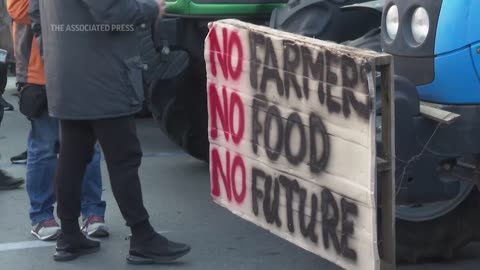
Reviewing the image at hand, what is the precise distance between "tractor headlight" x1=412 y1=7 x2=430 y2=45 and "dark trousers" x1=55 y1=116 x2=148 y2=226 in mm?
1346

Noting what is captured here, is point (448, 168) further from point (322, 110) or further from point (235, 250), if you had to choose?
point (235, 250)

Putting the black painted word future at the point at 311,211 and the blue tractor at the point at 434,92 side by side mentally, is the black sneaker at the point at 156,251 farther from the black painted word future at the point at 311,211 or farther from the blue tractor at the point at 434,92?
the blue tractor at the point at 434,92

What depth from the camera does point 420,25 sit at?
420cm

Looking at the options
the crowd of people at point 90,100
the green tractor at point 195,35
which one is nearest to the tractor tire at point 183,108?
the green tractor at point 195,35

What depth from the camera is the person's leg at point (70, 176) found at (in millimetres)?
4812

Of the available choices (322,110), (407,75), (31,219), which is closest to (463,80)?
(407,75)

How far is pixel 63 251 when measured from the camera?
496cm

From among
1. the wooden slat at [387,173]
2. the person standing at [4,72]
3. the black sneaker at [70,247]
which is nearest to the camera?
the wooden slat at [387,173]

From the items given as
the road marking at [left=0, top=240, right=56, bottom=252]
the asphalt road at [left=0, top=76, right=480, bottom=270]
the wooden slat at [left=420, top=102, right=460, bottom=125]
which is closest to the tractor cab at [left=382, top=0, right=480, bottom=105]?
the wooden slat at [left=420, top=102, right=460, bottom=125]

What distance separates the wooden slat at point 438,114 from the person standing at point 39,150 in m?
1.84

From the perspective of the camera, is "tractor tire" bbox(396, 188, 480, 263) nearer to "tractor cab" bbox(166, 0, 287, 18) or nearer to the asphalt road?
the asphalt road

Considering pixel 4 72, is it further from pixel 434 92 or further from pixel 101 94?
pixel 434 92

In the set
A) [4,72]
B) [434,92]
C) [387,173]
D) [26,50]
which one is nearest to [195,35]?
[26,50]

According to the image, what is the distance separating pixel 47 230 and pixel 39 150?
402mm
